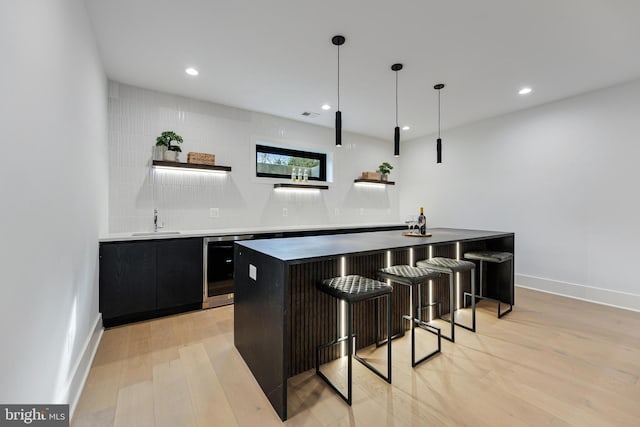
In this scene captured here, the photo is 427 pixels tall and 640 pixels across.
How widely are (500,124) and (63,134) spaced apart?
17.2ft

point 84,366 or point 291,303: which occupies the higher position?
point 291,303

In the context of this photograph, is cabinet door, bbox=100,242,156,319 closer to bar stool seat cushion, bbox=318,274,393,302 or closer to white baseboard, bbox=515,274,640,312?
bar stool seat cushion, bbox=318,274,393,302

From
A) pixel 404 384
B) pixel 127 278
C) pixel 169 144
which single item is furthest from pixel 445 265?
pixel 169 144

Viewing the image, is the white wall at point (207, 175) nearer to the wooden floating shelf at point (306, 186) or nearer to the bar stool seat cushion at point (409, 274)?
the wooden floating shelf at point (306, 186)

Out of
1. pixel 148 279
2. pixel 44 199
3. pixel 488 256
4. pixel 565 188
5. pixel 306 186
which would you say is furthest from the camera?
pixel 306 186

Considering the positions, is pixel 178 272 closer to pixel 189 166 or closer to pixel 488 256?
pixel 189 166

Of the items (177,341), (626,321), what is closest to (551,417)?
(626,321)

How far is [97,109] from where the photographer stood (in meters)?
2.47

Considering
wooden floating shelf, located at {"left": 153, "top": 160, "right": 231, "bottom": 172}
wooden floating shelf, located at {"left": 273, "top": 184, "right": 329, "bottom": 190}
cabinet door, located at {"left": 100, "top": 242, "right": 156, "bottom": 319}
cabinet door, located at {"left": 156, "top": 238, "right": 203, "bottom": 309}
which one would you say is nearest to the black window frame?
wooden floating shelf, located at {"left": 273, "top": 184, "right": 329, "bottom": 190}

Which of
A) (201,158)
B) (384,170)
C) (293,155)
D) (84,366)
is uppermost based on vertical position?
(293,155)

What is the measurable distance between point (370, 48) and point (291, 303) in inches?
93.5

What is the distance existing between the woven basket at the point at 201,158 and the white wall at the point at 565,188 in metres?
3.54

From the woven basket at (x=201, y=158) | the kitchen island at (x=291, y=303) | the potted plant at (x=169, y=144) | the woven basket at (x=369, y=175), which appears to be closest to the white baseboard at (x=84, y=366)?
the kitchen island at (x=291, y=303)

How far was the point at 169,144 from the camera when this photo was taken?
131 inches
